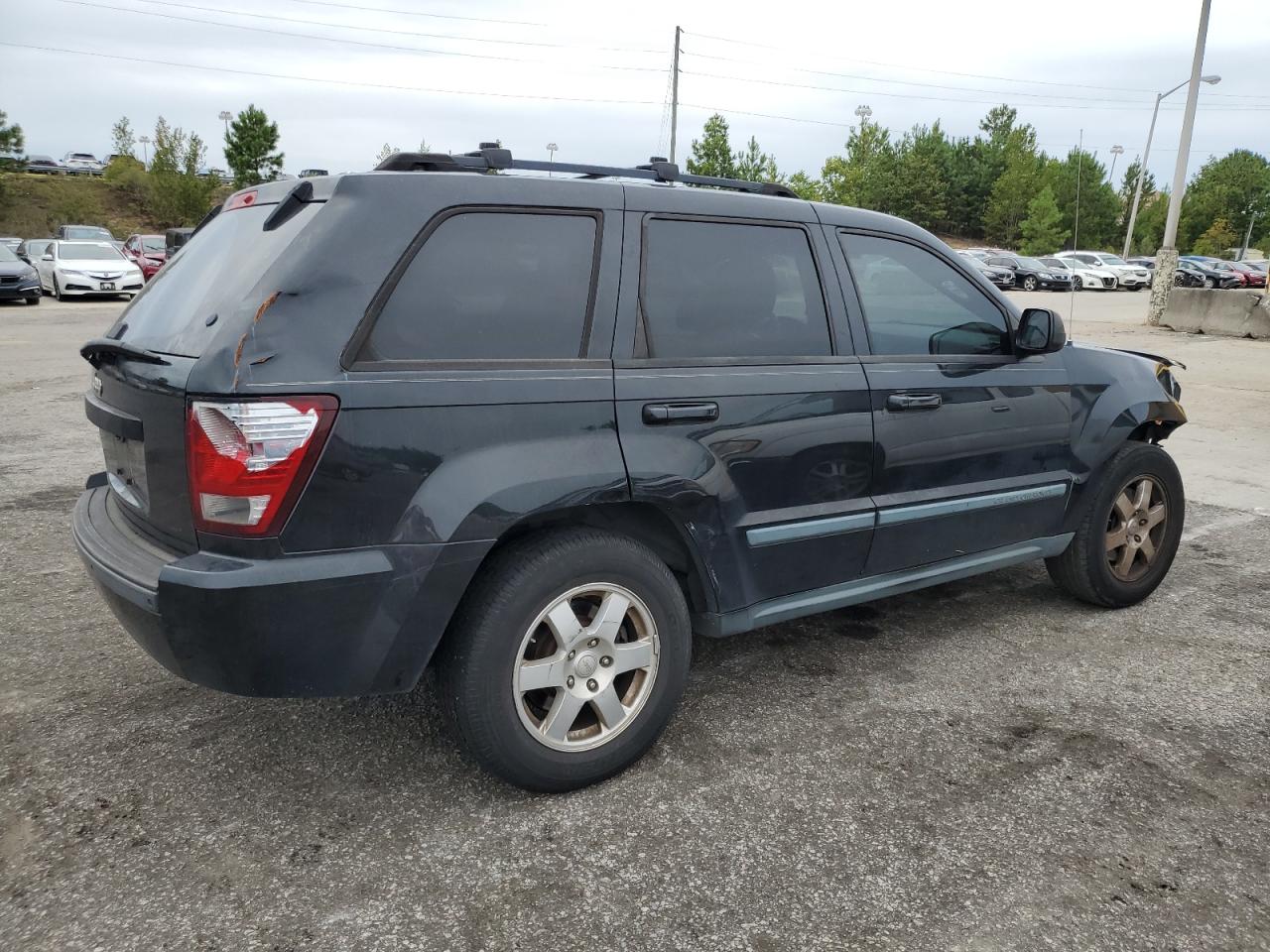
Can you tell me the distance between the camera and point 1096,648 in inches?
160

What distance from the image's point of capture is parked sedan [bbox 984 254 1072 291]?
1553 inches

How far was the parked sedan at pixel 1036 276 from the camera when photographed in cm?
3944

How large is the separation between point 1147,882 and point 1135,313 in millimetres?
27766

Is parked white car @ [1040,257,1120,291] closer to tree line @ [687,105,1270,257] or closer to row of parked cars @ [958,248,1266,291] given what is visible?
row of parked cars @ [958,248,1266,291]

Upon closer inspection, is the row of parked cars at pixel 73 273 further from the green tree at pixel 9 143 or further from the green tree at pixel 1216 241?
the green tree at pixel 1216 241

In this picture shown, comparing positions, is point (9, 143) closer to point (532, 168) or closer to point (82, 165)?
point (82, 165)

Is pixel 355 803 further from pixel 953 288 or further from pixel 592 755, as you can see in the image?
pixel 953 288

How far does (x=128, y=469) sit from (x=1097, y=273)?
4603cm

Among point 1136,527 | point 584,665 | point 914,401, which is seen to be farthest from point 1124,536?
point 584,665

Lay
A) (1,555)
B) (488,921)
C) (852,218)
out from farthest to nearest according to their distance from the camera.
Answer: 1. (1,555)
2. (852,218)
3. (488,921)

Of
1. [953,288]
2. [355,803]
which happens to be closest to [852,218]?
[953,288]

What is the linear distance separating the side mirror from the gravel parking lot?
1.23m

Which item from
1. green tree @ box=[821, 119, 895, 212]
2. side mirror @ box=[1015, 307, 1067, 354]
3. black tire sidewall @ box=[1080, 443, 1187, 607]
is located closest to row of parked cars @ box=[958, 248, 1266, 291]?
green tree @ box=[821, 119, 895, 212]

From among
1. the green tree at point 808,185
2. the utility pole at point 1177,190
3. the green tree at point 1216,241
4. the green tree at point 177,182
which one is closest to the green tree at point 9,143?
the green tree at point 177,182
